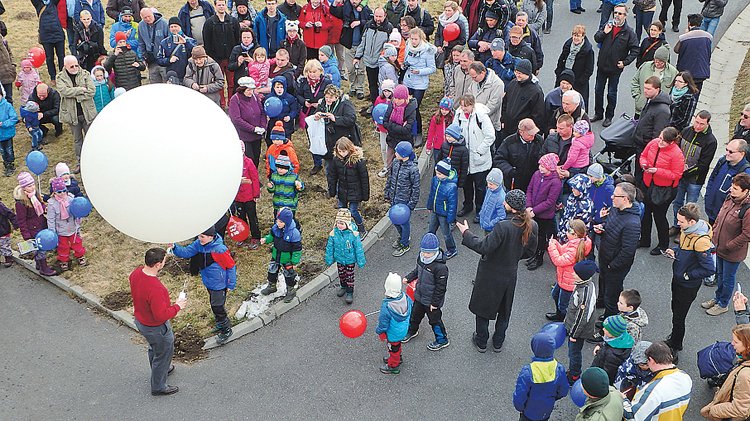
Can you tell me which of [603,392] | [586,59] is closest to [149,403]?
[603,392]

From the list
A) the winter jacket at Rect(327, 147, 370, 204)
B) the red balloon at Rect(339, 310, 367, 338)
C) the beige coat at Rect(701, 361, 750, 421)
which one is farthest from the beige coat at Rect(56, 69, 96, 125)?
the beige coat at Rect(701, 361, 750, 421)

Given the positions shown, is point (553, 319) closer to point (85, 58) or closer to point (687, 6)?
point (85, 58)

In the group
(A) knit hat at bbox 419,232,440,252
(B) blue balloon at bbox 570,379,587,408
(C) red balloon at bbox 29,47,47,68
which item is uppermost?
(A) knit hat at bbox 419,232,440,252

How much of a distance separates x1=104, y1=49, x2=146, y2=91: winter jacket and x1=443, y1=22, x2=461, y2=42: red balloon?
16.9 ft

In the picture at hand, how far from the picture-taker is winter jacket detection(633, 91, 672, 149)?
9.52 meters

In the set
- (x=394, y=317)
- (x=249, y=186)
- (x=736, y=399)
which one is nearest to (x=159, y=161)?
(x=394, y=317)

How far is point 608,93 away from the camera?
12.2 meters

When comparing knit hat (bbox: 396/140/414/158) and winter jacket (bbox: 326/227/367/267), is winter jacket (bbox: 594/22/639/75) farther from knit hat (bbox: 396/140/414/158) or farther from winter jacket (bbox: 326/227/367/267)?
winter jacket (bbox: 326/227/367/267)

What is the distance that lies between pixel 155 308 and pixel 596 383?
13.1 feet

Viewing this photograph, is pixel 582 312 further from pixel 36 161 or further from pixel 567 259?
pixel 36 161

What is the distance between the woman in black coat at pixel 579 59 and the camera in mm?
11555

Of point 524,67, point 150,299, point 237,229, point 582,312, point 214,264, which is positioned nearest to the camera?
point 150,299

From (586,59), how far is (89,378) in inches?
342

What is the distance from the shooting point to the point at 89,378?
7.66 meters
